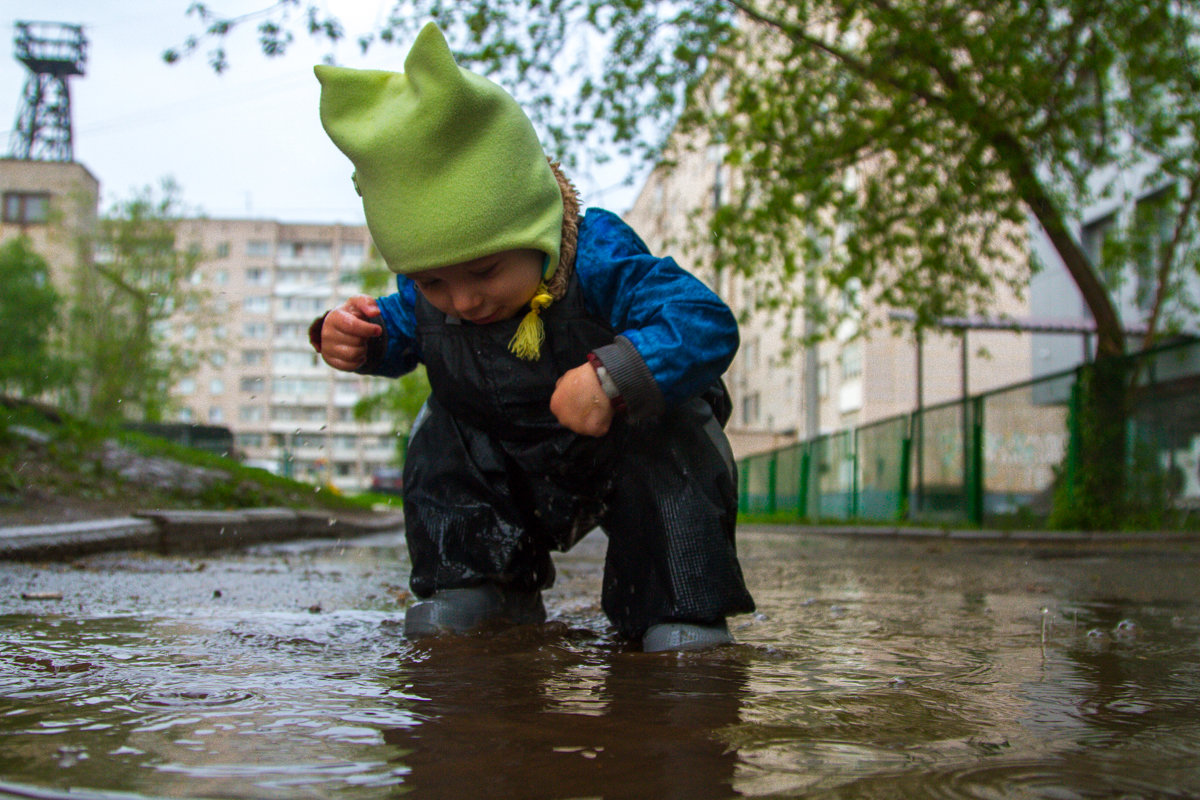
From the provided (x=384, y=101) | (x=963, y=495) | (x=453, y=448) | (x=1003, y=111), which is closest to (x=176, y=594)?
(x=453, y=448)

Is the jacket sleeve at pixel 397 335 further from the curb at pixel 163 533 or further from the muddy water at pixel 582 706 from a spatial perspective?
the curb at pixel 163 533

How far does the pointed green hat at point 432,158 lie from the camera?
6.71 ft

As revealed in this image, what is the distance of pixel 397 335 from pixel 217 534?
15.3ft

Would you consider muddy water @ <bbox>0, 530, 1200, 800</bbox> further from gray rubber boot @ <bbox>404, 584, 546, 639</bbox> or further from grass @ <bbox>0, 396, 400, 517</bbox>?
grass @ <bbox>0, 396, 400, 517</bbox>

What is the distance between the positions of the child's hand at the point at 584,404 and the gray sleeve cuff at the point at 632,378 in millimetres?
34

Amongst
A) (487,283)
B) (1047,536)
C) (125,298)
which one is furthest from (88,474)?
(125,298)

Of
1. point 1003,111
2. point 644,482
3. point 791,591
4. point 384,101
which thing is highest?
point 1003,111

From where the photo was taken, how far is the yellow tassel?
216 cm

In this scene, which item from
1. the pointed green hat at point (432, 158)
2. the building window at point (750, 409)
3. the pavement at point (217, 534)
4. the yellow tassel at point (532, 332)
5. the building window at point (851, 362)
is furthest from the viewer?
the building window at point (750, 409)

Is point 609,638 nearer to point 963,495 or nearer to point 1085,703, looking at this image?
point 1085,703

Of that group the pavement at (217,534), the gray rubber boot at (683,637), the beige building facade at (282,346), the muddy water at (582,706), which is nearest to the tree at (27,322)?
the pavement at (217,534)

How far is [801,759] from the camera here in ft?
3.70

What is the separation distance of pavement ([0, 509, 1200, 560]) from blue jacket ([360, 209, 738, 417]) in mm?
2863

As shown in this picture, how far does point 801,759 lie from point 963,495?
12288mm
